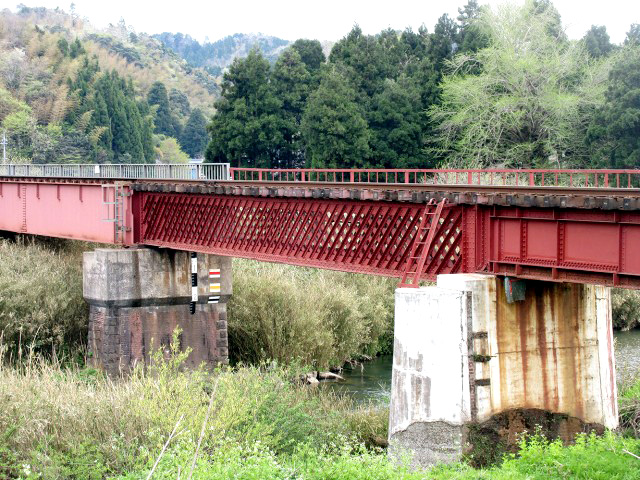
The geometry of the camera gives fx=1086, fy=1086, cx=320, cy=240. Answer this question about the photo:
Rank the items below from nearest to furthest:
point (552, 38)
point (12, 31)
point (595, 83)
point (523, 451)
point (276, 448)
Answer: point (523, 451)
point (276, 448)
point (595, 83)
point (552, 38)
point (12, 31)

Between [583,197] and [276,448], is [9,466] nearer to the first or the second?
[276,448]

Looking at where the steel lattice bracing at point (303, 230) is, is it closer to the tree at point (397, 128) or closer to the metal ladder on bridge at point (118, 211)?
the metal ladder on bridge at point (118, 211)

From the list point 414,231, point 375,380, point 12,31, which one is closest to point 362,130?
point 375,380

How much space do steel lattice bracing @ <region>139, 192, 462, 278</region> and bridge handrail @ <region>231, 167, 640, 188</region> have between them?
1869 mm

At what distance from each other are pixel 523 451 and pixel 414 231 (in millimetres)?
5720

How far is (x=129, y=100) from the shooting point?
11388 centimetres

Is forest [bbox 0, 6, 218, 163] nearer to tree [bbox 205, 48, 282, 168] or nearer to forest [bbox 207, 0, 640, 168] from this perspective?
tree [bbox 205, 48, 282, 168]

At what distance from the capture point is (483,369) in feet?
62.4

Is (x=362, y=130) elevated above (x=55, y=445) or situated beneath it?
elevated above

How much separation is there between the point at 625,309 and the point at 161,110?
11394 cm

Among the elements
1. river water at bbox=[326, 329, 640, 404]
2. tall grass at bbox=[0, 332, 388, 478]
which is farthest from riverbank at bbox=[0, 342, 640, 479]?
river water at bbox=[326, 329, 640, 404]

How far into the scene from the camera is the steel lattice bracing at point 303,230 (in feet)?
70.4

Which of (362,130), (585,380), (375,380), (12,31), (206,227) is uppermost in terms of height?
(12,31)

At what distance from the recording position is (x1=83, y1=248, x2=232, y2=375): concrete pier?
31.4 meters
